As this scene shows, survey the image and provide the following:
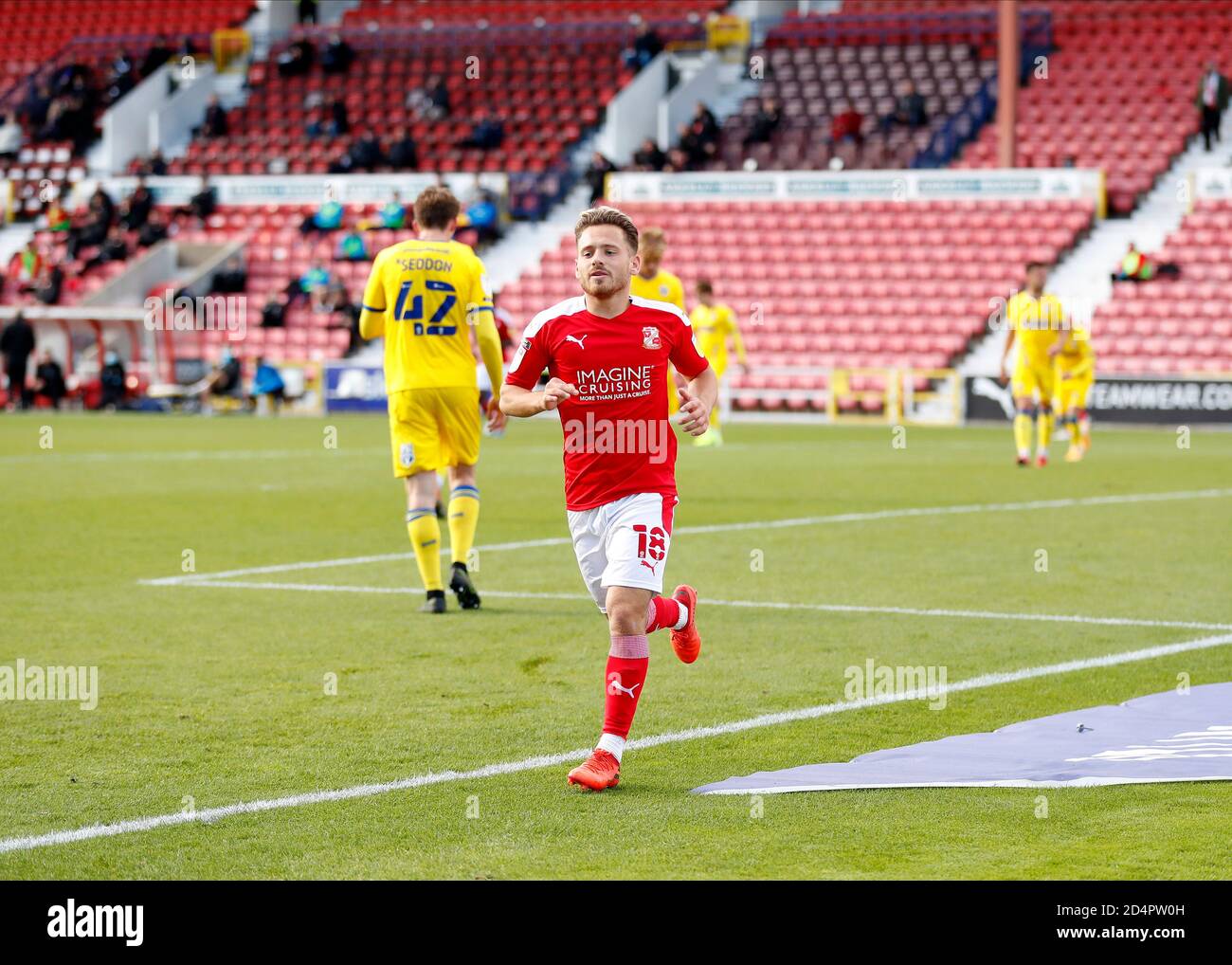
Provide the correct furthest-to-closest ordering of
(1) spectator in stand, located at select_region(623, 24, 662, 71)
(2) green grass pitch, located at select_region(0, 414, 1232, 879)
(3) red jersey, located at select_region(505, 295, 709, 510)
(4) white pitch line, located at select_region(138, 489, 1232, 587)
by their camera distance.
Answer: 1. (1) spectator in stand, located at select_region(623, 24, 662, 71)
2. (4) white pitch line, located at select_region(138, 489, 1232, 587)
3. (3) red jersey, located at select_region(505, 295, 709, 510)
4. (2) green grass pitch, located at select_region(0, 414, 1232, 879)

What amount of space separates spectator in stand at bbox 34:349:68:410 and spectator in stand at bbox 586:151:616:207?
1066 cm

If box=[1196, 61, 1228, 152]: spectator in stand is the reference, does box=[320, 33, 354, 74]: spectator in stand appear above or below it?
above

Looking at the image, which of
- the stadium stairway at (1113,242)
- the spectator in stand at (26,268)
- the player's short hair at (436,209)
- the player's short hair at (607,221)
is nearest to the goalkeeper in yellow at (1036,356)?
the stadium stairway at (1113,242)

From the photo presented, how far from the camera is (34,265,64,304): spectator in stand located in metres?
39.2

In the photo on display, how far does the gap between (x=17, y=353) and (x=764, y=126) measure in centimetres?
1481

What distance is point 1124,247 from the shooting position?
35.3m

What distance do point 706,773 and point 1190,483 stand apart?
1396 centimetres

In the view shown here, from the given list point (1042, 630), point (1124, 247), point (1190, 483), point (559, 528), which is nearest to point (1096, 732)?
point (1042, 630)

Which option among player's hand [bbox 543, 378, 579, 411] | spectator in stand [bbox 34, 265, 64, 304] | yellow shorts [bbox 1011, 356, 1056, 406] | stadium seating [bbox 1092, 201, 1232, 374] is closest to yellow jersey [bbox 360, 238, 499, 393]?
player's hand [bbox 543, 378, 579, 411]

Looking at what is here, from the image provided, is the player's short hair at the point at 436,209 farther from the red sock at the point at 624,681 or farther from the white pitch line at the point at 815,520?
the red sock at the point at 624,681

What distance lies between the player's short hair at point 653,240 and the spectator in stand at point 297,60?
108ft

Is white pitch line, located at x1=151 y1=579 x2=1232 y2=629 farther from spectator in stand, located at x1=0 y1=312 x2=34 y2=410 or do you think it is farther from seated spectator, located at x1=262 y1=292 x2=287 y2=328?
seated spectator, located at x1=262 y1=292 x2=287 y2=328

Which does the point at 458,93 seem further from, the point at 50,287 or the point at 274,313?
the point at 50,287

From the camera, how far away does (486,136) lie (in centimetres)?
4206
